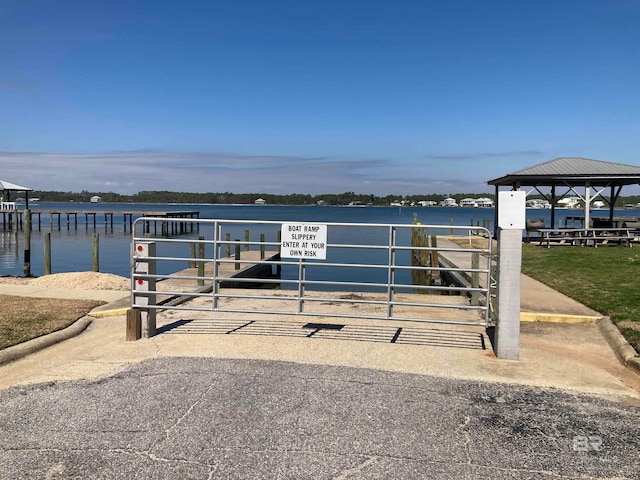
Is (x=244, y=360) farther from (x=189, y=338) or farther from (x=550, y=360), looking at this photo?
(x=550, y=360)

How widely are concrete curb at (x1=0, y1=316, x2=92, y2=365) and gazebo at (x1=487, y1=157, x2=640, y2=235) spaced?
1905 centimetres

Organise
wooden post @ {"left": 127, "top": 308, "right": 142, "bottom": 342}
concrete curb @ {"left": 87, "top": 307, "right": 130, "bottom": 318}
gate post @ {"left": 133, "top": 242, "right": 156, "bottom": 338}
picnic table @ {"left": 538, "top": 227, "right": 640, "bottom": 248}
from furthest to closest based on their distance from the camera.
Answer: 1. picnic table @ {"left": 538, "top": 227, "right": 640, "bottom": 248}
2. concrete curb @ {"left": 87, "top": 307, "right": 130, "bottom": 318}
3. gate post @ {"left": 133, "top": 242, "right": 156, "bottom": 338}
4. wooden post @ {"left": 127, "top": 308, "right": 142, "bottom": 342}

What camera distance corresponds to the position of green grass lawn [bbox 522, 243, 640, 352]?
27.7 feet

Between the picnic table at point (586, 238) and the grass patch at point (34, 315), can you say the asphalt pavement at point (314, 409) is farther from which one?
the picnic table at point (586, 238)

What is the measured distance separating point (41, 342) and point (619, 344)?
730cm

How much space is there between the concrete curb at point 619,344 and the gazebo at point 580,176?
598 inches

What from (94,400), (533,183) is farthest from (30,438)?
(533,183)

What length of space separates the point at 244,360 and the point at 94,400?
166 centimetres

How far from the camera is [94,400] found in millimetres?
4707

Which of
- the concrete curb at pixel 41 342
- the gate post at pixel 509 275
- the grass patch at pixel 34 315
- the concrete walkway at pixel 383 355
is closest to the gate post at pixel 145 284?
the concrete walkway at pixel 383 355

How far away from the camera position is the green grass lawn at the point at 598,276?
8.45 metres

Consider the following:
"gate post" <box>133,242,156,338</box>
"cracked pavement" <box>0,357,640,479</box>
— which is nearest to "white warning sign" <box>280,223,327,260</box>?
"gate post" <box>133,242,156,338</box>

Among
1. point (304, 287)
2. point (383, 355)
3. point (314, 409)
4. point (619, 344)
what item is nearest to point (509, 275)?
point (383, 355)

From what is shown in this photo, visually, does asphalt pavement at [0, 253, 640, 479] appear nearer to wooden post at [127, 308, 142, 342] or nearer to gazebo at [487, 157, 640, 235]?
wooden post at [127, 308, 142, 342]
